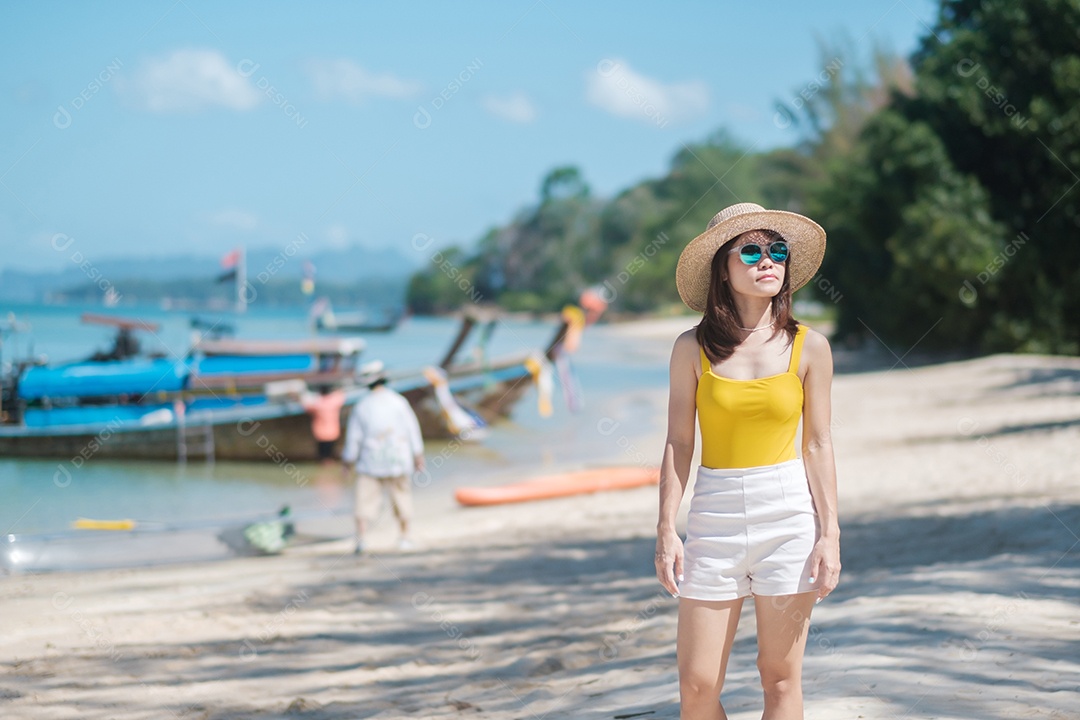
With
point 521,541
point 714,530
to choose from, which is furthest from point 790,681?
point 521,541

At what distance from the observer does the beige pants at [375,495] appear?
904 centimetres

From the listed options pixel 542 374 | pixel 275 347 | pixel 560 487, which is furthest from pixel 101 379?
pixel 560 487

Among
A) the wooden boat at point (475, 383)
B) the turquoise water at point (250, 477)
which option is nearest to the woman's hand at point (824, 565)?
the turquoise water at point (250, 477)

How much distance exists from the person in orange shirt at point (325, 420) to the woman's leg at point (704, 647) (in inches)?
608

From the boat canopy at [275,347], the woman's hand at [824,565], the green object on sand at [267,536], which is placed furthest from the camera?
the boat canopy at [275,347]

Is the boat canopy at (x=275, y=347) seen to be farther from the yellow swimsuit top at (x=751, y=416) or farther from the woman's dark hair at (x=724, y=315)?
the yellow swimsuit top at (x=751, y=416)

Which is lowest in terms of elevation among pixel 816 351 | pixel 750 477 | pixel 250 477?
pixel 250 477

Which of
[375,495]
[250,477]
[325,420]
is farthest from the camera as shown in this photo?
[325,420]

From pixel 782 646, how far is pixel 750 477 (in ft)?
1.62

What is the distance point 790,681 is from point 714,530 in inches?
19.9

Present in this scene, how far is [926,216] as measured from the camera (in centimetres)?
2802

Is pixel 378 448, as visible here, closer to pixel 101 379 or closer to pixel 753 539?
pixel 753 539

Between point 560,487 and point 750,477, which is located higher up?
point 750,477

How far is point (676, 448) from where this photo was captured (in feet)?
9.42
